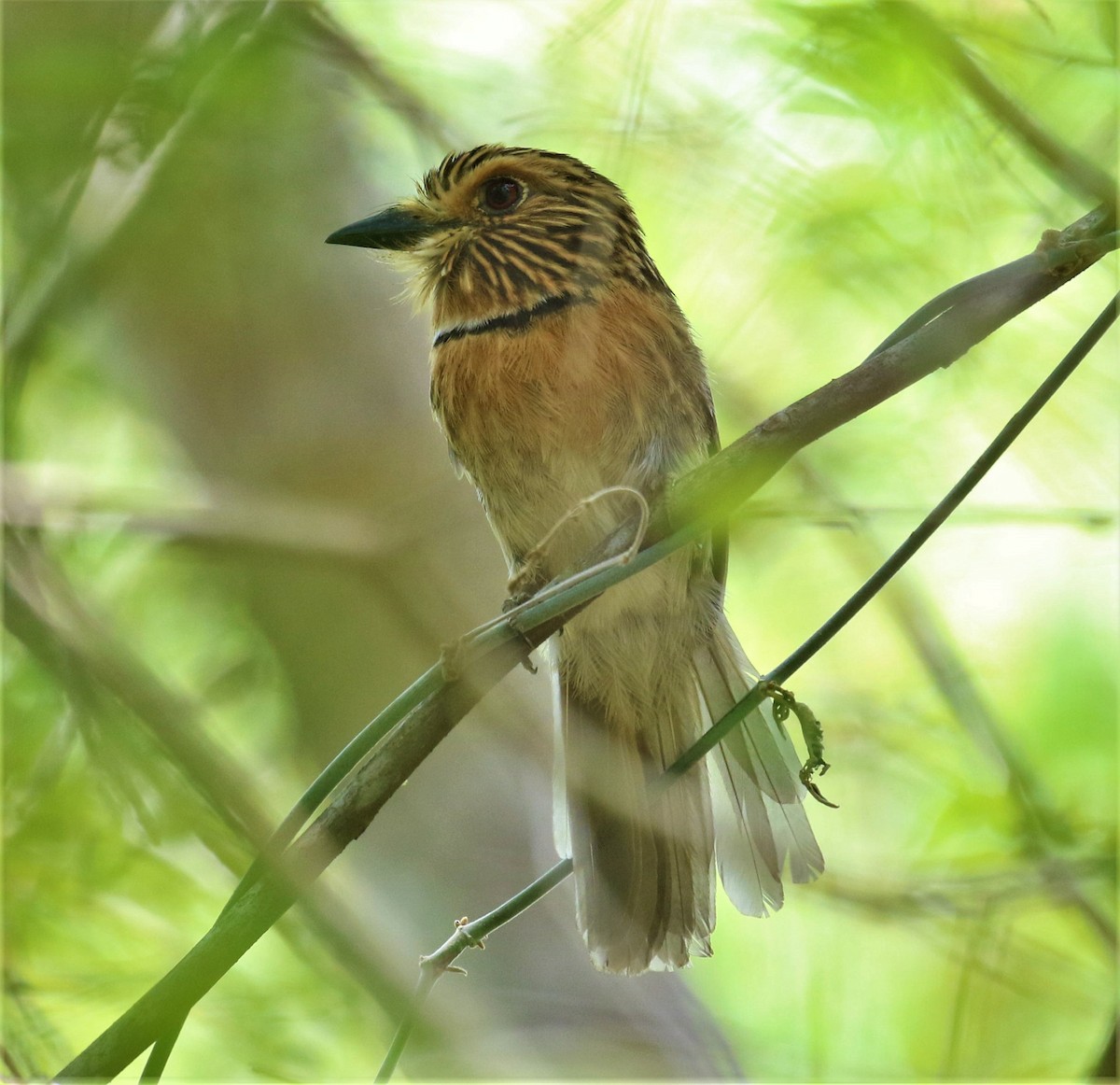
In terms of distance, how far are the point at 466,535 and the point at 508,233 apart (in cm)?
84

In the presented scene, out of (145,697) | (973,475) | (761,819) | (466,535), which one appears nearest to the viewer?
(973,475)

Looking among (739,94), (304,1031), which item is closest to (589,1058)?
(304,1031)

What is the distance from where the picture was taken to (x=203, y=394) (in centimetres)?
323

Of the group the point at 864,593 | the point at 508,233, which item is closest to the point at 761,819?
the point at 864,593

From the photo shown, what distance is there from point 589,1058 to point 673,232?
1.64 meters

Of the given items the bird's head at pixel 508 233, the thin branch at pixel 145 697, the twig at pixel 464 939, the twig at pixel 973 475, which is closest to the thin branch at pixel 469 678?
the twig at pixel 973 475

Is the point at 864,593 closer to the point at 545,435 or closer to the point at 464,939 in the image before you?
the point at 464,939

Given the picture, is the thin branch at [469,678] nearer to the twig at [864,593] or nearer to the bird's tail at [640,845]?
the twig at [864,593]

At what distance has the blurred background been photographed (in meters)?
1.80

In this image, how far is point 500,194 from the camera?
2.37m

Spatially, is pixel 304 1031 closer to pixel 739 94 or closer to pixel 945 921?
pixel 945 921

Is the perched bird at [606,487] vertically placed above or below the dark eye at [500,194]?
below

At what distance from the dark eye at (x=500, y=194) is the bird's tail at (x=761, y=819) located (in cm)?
110

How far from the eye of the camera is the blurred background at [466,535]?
1.80 meters
